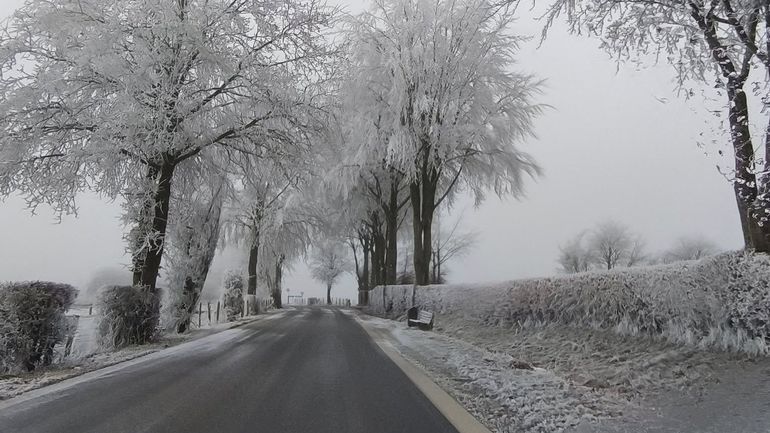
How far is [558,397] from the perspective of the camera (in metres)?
5.40

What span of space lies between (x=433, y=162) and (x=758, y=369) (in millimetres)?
16032

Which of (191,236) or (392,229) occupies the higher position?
(392,229)

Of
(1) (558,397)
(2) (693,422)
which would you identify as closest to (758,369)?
(2) (693,422)

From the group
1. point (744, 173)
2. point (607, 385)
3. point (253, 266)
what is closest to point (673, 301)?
point (607, 385)

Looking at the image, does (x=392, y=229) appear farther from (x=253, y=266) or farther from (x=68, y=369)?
(x=68, y=369)

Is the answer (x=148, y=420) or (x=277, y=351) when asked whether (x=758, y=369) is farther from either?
(x=277, y=351)

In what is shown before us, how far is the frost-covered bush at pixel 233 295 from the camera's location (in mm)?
23156

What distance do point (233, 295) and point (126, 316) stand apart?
42.2 ft

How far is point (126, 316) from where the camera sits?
10.8m

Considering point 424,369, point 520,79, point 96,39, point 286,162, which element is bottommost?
point 424,369

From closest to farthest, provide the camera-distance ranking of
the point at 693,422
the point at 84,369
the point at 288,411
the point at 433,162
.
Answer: the point at 693,422
the point at 288,411
the point at 84,369
the point at 433,162

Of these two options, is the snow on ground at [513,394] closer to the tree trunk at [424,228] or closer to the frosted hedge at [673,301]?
the frosted hedge at [673,301]

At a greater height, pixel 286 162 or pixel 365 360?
pixel 286 162

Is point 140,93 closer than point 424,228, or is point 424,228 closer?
point 140,93
